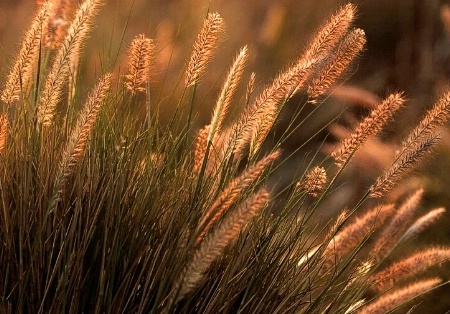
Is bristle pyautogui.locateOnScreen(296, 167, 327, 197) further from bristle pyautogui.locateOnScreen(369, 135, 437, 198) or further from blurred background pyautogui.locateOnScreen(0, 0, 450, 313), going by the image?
blurred background pyautogui.locateOnScreen(0, 0, 450, 313)

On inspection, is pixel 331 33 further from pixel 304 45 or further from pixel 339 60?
pixel 304 45

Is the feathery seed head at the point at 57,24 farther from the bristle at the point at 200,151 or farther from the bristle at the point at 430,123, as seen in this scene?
the bristle at the point at 430,123

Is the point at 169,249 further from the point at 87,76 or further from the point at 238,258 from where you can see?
the point at 87,76

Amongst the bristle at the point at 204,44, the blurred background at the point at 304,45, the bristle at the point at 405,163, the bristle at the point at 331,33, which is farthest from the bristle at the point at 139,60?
the blurred background at the point at 304,45

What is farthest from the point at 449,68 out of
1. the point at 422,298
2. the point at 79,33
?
the point at 79,33

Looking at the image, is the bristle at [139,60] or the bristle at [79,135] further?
the bristle at [139,60]

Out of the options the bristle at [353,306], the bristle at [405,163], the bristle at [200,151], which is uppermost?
the bristle at [405,163]

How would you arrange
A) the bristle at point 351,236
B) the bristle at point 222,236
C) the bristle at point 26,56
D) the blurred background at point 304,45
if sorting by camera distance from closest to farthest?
the bristle at point 222,236 < the bristle at point 26,56 < the bristle at point 351,236 < the blurred background at point 304,45
